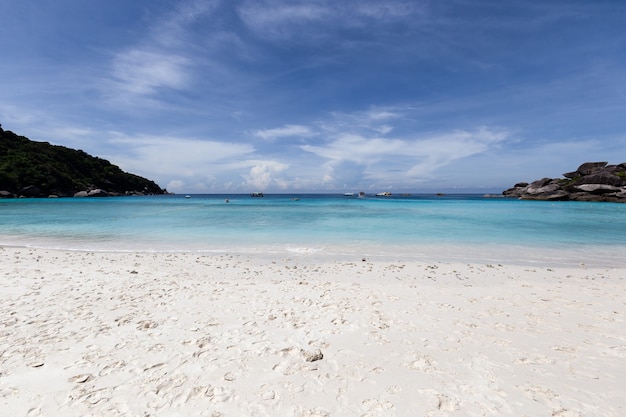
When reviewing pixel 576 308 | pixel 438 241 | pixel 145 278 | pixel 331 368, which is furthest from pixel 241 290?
pixel 438 241

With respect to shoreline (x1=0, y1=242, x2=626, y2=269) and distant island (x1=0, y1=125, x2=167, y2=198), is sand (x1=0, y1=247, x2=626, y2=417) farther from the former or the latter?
distant island (x1=0, y1=125, x2=167, y2=198)

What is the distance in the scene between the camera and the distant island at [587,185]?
79688 mm

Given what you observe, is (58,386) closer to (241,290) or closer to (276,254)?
(241,290)

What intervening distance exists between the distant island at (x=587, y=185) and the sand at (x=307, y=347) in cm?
10153

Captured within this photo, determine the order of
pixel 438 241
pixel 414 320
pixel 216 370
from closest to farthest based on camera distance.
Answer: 1. pixel 216 370
2. pixel 414 320
3. pixel 438 241

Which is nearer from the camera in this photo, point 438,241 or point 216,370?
point 216,370

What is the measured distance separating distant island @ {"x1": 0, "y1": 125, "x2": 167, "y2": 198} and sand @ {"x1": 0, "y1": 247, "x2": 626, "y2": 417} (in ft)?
376

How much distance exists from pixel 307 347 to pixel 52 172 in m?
134

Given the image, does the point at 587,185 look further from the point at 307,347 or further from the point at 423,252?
the point at 307,347

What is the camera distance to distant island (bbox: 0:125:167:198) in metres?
90.4

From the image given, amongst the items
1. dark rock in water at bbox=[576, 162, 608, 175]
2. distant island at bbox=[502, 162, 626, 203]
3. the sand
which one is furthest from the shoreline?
dark rock in water at bbox=[576, 162, 608, 175]

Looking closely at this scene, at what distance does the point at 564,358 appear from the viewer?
5094 mm

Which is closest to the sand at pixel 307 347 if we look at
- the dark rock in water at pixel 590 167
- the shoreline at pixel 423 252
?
the shoreline at pixel 423 252

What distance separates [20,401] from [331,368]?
14.4 feet
